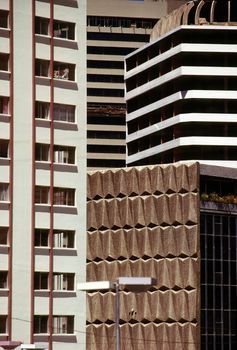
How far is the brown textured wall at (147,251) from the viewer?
119 metres

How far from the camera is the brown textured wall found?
11919cm

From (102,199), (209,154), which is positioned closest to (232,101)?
(209,154)

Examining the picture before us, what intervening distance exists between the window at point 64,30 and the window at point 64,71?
249cm

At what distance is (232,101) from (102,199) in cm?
4915

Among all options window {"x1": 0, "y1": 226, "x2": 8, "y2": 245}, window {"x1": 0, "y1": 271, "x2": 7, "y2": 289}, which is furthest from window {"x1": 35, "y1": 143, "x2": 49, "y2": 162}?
window {"x1": 0, "y1": 271, "x2": 7, "y2": 289}

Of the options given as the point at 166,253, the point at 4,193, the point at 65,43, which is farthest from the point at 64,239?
the point at 65,43

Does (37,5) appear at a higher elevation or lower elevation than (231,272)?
higher

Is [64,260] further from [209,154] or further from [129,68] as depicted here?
[129,68]

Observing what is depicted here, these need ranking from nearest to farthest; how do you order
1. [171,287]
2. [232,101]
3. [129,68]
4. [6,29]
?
[6,29] < [171,287] < [232,101] < [129,68]

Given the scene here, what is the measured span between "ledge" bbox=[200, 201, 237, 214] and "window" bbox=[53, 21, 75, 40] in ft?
59.9

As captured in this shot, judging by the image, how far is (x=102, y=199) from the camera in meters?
124

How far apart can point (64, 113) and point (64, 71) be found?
3.56 metres

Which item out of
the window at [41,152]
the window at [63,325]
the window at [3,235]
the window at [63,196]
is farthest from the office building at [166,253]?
the window at [3,235]

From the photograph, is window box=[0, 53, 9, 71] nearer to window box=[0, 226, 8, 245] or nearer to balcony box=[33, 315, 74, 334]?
window box=[0, 226, 8, 245]
